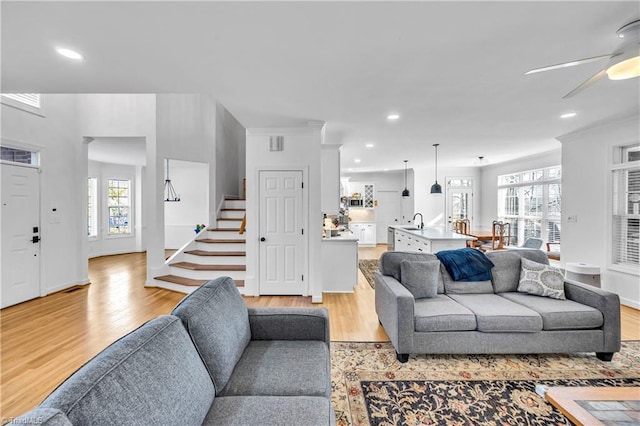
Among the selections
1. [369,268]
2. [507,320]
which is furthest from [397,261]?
[369,268]

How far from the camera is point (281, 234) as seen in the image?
178 inches

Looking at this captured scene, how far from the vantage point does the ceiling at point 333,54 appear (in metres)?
1.79

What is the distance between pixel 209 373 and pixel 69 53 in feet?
8.56

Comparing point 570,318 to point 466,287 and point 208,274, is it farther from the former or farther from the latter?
point 208,274

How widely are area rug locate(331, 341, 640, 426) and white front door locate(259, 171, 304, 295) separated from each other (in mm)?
1803

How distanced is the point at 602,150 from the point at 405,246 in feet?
12.0

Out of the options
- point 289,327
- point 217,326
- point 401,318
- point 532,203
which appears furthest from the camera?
point 532,203

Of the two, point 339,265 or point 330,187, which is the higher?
point 330,187

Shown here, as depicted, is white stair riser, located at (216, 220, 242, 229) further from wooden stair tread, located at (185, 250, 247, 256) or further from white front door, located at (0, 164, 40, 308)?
white front door, located at (0, 164, 40, 308)

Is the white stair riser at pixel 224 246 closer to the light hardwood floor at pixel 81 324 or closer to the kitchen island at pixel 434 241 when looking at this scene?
the light hardwood floor at pixel 81 324

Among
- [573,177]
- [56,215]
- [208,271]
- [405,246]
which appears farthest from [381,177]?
[56,215]

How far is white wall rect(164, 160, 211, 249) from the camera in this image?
27.7 ft

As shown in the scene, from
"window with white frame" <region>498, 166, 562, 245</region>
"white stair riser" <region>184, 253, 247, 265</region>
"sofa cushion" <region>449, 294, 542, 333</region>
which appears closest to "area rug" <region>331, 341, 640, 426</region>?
"sofa cushion" <region>449, 294, 542, 333</region>

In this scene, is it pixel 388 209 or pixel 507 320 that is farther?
pixel 388 209
